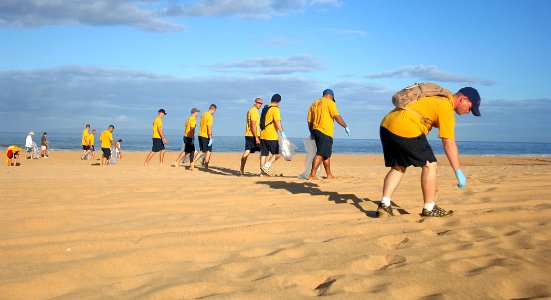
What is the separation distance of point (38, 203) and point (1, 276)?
2438mm

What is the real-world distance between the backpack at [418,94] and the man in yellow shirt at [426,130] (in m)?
0.03

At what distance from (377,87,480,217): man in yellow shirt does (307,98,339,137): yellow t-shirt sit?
3671 millimetres

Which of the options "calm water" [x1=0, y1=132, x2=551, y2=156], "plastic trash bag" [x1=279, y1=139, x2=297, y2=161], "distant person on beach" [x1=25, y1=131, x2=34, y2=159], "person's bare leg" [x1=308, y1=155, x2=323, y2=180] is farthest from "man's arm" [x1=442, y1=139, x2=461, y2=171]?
"calm water" [x1=0, y1=132, x2=551, y2=156]

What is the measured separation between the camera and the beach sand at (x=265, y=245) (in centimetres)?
283

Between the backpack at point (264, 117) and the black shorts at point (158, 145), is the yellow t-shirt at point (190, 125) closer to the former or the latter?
the black shorts at point (158, 145)

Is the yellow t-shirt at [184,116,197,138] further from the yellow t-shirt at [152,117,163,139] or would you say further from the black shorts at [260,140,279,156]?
the black shorts at [260,140,279,156]

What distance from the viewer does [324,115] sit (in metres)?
8.62

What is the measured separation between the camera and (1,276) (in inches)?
121

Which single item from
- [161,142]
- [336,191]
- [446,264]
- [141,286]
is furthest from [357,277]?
[161,142]

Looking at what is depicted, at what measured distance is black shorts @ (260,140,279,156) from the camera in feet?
33.9

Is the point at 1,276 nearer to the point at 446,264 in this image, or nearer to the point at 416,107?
the point at 446,264

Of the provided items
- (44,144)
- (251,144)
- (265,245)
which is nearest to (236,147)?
(44,144)

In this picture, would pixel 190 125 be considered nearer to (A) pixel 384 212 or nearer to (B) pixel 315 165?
(B) pixel 315 165

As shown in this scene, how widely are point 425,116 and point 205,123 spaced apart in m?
8.34
